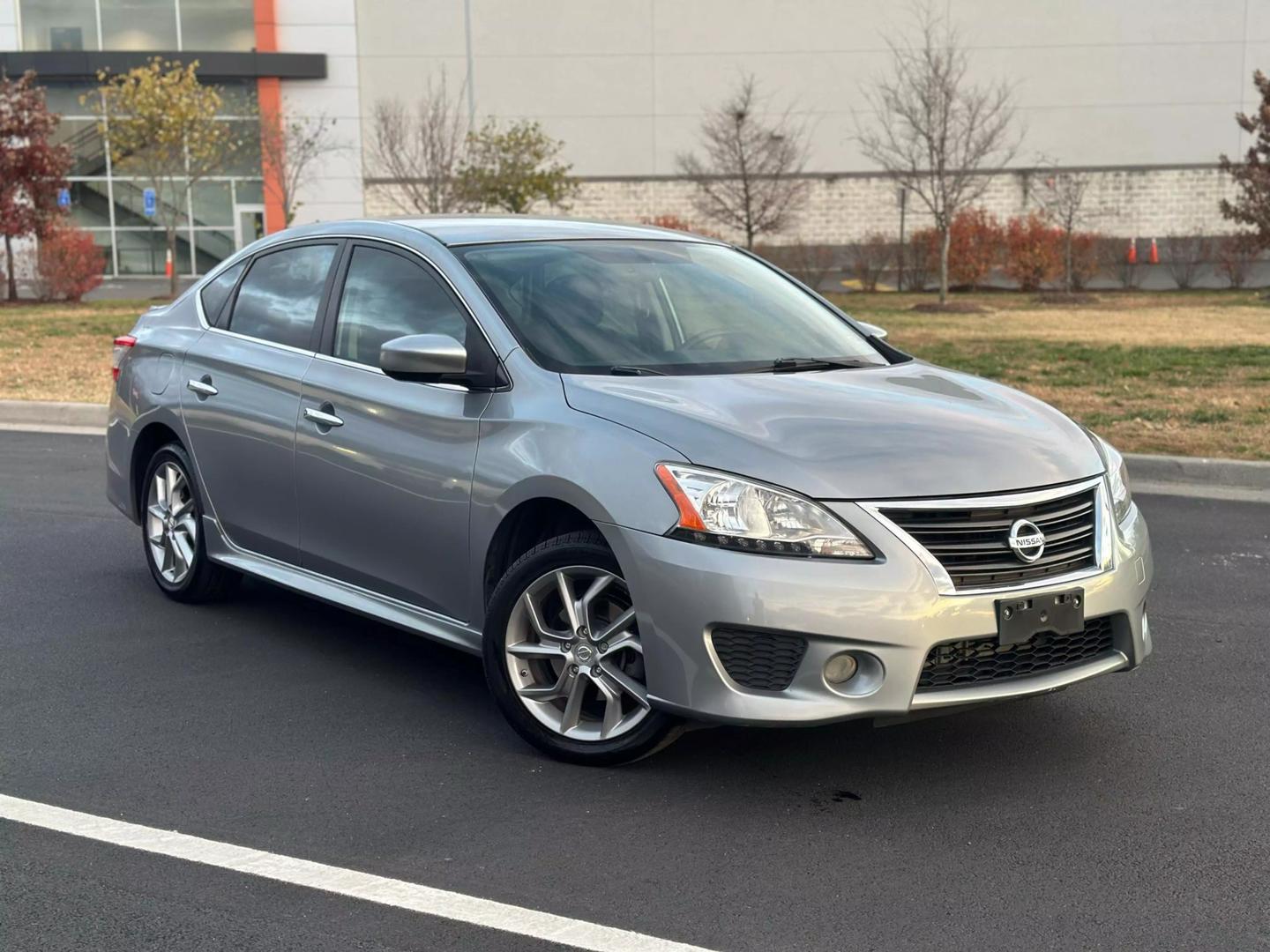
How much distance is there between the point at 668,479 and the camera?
400cm

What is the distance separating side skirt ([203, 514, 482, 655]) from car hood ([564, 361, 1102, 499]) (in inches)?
37.1

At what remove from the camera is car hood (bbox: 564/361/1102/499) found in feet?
13.0

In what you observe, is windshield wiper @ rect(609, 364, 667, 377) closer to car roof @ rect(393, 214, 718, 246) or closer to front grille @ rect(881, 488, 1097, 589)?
car roof @ rect(393, 214, 718, 246)

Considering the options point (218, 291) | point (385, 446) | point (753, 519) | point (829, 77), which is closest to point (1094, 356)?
point (218, 291)

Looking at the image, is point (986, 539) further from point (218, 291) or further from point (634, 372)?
point (218, 291)

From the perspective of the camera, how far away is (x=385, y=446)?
4.93 m

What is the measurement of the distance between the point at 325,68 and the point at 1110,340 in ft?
97.3

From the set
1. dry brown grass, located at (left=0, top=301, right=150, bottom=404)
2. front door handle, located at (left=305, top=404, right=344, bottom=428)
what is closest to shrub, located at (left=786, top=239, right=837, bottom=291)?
dry brown grass, located at (left=0, top=301, right=150, bottom=404)

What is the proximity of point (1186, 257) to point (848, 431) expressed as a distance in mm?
30807

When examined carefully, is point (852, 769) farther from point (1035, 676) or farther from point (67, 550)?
point (67, 550)

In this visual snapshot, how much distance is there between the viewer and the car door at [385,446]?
4.70 metres

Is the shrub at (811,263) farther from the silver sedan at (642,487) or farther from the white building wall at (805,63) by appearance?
the silver sedan at (642,487)

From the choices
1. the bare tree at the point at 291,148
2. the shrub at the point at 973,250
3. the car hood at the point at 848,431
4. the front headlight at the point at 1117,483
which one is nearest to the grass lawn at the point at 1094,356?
the shrub at the point at 973,250

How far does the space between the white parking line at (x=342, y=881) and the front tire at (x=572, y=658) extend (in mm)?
890
